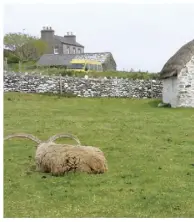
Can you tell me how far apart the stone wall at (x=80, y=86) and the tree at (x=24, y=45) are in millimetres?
21871


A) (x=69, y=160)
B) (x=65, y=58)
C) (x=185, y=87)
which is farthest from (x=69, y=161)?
(x=65, y=58)

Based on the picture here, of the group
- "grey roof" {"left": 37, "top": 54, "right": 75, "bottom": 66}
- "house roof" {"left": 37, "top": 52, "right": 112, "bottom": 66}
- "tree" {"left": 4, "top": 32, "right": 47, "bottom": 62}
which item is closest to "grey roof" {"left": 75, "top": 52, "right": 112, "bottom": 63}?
"house roof" {"left": 37, "top": 52, "right": 112, "bottom": 66}

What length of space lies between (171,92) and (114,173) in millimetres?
17323

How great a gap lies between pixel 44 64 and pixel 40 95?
16517 mm

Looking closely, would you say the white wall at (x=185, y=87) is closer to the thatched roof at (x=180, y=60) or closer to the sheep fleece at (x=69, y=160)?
the thatched roof at (x=180, y=60)

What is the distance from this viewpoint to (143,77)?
33.7 meters

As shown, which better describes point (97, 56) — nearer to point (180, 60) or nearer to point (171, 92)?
point (171, 92)

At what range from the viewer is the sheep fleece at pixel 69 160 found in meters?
9.68

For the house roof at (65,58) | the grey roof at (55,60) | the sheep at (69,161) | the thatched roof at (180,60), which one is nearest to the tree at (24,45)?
the grey roof at (55,60)

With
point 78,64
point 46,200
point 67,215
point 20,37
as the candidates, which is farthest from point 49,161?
point 20,37

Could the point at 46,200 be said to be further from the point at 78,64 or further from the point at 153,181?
the point at 78,64

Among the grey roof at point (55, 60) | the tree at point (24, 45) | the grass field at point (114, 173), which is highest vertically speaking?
the tree at point (24, 45)

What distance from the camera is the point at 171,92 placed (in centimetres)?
2670

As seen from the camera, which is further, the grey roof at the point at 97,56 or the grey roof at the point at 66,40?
the grey roof at the point at 66,40
